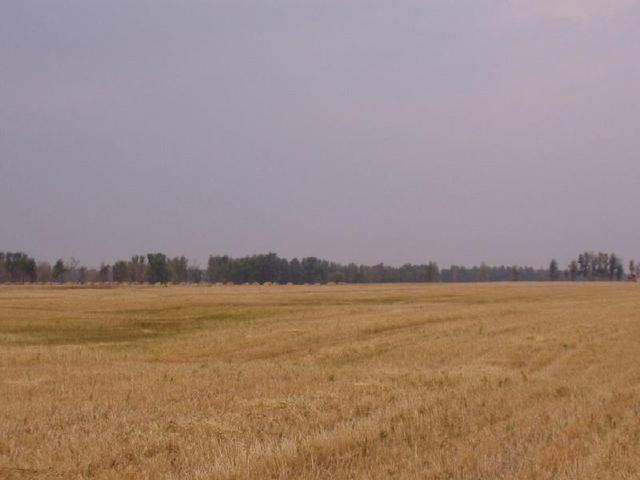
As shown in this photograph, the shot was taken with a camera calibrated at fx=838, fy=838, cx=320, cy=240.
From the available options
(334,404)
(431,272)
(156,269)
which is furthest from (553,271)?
(334,404)

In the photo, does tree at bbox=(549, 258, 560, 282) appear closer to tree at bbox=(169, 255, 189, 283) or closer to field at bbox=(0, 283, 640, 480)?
tree at bbox=(169, 255, 189, 283)

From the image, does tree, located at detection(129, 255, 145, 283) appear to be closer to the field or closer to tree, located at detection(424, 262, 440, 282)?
tree, located at detection(424, 262, 440, 282)

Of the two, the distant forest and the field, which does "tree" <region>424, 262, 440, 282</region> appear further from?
the field

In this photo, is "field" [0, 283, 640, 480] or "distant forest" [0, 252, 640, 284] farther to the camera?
"distant forest" [0, 252, 640, 284]

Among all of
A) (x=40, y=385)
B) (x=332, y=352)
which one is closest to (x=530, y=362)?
(x=332, y=352)

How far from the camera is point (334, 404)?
12.5 meters

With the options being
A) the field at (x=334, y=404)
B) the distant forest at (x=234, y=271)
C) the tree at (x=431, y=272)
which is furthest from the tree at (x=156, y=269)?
the field at (x=334, y=404)

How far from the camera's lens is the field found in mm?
8688

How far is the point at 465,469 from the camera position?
830cm

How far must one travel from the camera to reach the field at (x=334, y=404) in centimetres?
869

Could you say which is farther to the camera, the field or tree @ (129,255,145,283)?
tree @ (129,255,145,283)

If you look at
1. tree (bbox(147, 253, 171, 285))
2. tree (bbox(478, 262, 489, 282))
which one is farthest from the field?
tree (bbox(478, 262, 489, 282))

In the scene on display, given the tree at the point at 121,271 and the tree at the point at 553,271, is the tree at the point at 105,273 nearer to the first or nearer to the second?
the tree at the point at 121,271

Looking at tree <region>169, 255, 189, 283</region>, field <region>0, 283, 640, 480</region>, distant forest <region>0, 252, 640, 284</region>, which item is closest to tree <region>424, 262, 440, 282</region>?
distant forest <region>0, 252, 640, 284</region>
